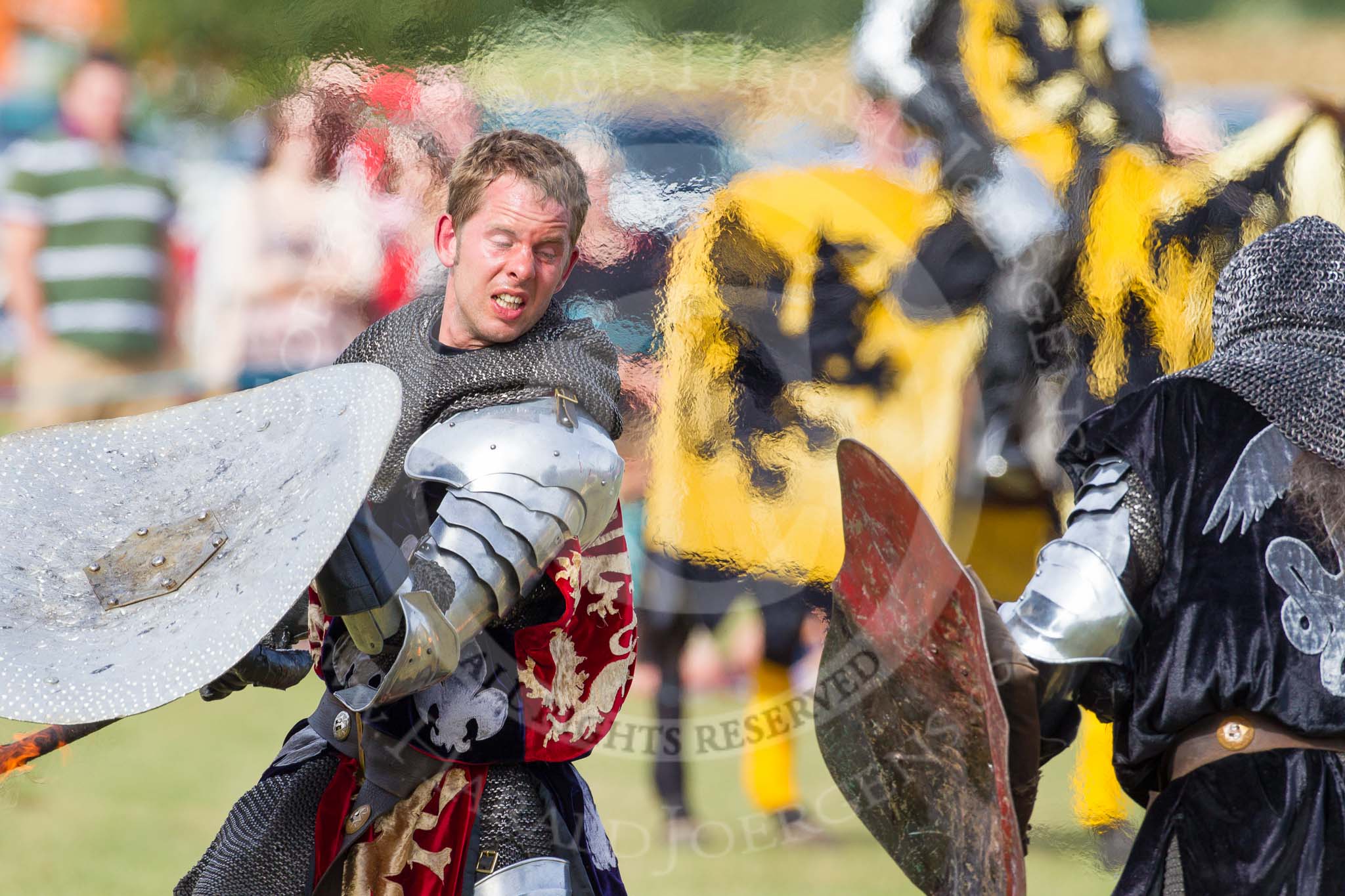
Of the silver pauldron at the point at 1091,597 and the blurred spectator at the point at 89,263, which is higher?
the blurred spectator at the point at 89,263

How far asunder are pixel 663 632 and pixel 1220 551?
3.36 metres

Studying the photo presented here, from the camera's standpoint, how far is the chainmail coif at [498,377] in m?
2.31

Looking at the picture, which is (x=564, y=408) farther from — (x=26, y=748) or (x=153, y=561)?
(x=26, y=748)

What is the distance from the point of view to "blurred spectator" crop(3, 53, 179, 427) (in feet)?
25.6

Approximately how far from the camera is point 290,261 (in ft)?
22.7

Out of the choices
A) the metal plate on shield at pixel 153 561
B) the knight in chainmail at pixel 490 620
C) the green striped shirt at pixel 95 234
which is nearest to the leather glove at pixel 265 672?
the knight in chainmail at pixel 490 620

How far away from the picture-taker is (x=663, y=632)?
5.40 meters

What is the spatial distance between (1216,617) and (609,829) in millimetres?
3238

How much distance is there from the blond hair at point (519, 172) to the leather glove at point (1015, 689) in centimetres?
85

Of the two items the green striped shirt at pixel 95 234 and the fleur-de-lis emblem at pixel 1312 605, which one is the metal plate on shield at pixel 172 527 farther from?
the green striped shirt at pixel 95 234

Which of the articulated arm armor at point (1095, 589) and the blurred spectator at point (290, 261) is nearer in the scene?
the articulated arm armor at point (1095, 589)

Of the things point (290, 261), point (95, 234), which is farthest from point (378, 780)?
point (95, 234)

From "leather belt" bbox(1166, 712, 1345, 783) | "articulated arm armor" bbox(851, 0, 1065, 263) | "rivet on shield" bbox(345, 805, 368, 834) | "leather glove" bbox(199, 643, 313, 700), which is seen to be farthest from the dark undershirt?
"articulated arm armor" bbox(851, 0, 1065, 263)

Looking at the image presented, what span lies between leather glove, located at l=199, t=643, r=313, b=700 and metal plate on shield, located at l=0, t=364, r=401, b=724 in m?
0.49
